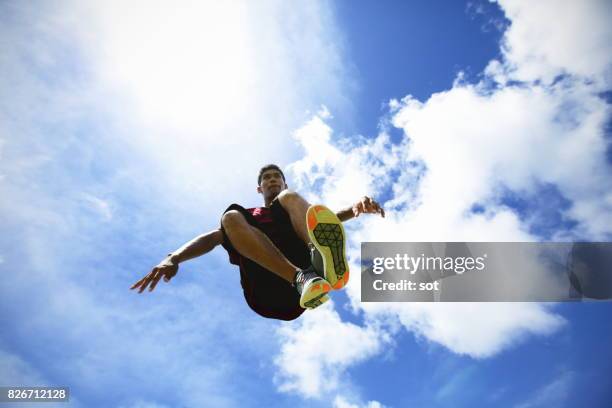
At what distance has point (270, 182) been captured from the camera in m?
6.12

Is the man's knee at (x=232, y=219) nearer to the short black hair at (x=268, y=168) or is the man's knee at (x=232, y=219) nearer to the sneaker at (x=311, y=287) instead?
the sneaker at (x=311, y=287)

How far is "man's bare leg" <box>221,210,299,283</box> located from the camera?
4.55 meters

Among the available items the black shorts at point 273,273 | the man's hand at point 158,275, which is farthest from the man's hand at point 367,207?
the man's hand at point 158,275

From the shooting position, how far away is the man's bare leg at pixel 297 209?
472 cm

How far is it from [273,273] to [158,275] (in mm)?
1237

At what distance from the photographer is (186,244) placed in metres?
5.41

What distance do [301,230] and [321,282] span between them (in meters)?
0.67

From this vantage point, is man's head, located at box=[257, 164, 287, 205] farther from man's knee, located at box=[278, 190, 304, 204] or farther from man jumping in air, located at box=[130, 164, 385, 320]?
man's knee, located at box=[278, 190, 304, 204]

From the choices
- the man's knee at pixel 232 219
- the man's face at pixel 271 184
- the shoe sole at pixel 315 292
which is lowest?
the shoe sole at pixel 315 292

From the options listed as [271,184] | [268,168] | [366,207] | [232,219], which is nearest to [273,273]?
[232,219]

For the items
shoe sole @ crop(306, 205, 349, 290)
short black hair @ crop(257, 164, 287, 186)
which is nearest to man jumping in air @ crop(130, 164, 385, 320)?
shoe sole @ crop(306, 205, 349, 290)

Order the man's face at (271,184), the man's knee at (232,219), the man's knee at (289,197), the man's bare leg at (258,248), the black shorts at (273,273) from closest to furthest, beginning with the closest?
the man's bare leg at (258,248) < the man's knee at (232,219) < the man's knee at (289,197) < the black shorts at (273,273) < the man's face at (271,184)

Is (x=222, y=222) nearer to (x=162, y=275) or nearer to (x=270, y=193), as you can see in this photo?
(x=162, y=275)

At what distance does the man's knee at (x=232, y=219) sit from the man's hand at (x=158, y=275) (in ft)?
2.72
